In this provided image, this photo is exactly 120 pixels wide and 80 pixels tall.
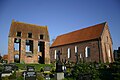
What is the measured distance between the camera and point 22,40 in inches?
1633

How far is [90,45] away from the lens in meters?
40.1

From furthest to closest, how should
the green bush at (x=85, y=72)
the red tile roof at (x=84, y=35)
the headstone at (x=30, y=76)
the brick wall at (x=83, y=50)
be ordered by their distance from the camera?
the red tile roof at (x=84, y=35) < the brick wall at (x=83, y=50) < the headstone at (x=30, y=76) < the green bush at (x=85, y=72)

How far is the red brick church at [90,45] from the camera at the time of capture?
37.8 m

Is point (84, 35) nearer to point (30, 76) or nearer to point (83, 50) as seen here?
point (83, 50)

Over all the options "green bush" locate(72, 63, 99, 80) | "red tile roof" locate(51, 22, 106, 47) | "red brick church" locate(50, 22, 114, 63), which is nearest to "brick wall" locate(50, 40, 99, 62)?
"red brick church" locate(50, 22, 114, 63)

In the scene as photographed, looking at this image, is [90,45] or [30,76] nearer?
[30,76]

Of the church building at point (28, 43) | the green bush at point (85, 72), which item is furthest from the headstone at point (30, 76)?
the church building at point (28, 43)

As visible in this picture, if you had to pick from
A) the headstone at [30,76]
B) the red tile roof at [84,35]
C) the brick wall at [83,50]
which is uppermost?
the red tile roof at [84,35]

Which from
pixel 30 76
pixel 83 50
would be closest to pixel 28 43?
pixel 83 50

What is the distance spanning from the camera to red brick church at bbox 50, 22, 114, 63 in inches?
1489

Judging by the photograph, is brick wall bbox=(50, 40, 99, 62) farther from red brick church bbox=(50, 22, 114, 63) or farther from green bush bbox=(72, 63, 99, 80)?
green bush bbox=(72, 63, 99, 80)

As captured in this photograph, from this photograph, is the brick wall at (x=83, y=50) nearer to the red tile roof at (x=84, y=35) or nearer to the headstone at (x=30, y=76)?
the red tile roof at (x=84, y=35)

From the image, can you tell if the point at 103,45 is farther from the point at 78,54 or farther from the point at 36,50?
the point at 36,50

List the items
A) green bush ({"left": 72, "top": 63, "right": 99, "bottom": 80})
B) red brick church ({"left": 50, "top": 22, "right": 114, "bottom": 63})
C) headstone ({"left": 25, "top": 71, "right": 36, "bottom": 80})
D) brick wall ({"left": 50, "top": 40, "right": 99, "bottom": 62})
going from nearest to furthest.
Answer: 1. green bush ({"left": 72, "top": 63, "right": 99, "bottom": 80})
2. headstone ({"left": 25, "top": 71, "right": 36, "bottom": 80})
3. red brick church ({"left": 50, "top": 22, "right": 114, "bottom": 63})
4. brick wall ({"left": 50, "top": 40, "right": 99, "bottom": 62})
